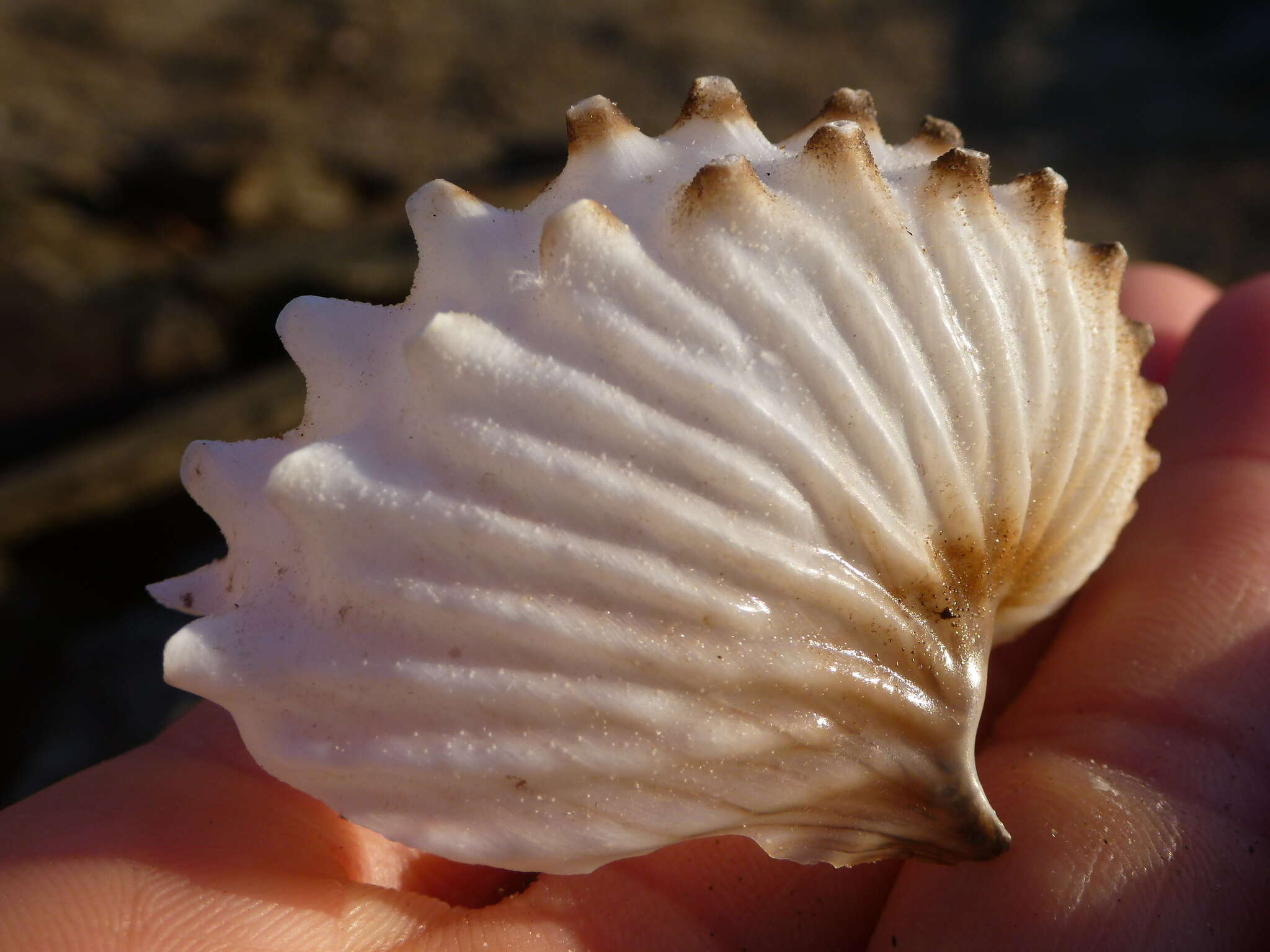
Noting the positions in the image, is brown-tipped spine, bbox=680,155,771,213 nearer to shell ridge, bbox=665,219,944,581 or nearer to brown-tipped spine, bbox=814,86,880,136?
shell ridge, bbox=665,219,944,581

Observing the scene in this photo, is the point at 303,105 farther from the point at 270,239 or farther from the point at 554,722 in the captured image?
the point at 554,722

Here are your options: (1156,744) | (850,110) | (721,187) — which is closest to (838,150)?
(721,187)

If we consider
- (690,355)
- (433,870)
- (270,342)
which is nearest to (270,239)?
(270,342)

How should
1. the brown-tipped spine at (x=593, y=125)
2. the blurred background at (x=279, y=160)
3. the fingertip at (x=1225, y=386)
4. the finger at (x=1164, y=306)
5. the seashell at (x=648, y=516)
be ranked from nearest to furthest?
1. the seashell at (x=648, y=516)
2. the brown-tipped spine at (x=593, y=125)
3. the fingertip at (x=1225, y=386)
4. the finger at (x=1164, y=306)
5. the blurred background at (x=279, y=160)

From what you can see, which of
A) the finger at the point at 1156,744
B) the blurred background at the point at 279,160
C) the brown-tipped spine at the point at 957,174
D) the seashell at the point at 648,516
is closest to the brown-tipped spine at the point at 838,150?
the seashell at the point at 648,516

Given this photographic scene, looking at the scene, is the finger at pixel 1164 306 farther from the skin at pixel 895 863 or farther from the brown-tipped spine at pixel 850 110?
the brown-tipped spine at pixel 850 110

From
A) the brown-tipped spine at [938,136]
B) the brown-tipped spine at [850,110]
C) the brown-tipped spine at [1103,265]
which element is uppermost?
the brown-tipped spine at [850,110]
